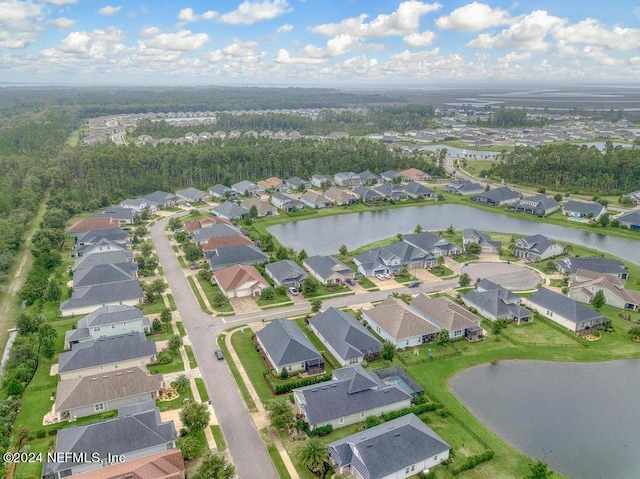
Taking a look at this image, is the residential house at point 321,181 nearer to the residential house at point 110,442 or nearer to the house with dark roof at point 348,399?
the house with dark roof at point 348,399

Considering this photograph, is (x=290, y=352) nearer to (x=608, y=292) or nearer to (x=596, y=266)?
(x=608, y=292)

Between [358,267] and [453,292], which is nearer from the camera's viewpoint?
[453,292]

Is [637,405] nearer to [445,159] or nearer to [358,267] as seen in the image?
[358,267]

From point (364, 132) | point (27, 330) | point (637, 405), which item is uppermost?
point (364, 132)

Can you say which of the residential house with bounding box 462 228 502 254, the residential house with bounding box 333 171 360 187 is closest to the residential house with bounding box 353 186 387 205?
the residential house with bounding box 333 171 360 187

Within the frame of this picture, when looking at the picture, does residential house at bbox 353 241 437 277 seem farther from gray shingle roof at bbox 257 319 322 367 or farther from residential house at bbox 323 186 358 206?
residential house at bbox 323 186 358 206

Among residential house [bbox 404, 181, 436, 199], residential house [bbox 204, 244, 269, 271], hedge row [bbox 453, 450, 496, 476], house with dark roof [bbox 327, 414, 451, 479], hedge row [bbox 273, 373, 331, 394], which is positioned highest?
residential house [bbox 404, 181, 436, 199]

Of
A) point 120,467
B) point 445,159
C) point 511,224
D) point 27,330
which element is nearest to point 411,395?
point 120,467

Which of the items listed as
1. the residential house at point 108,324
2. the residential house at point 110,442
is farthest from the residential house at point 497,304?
the residential house at point 108,324
